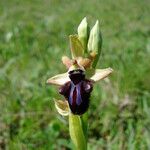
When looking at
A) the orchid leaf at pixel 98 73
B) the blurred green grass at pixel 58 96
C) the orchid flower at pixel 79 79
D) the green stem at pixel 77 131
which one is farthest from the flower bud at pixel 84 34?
the blurred green grass at pixel 58 96

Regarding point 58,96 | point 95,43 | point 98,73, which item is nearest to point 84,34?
point 95,43

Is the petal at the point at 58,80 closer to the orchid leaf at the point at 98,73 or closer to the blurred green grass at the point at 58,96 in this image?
the orchid leaf at the point at 98,73

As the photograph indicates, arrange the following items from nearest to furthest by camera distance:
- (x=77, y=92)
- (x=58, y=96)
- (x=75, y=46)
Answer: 1. (x=77, y=92)
2. (x=75, y=46)
3. (x=58, y=96)

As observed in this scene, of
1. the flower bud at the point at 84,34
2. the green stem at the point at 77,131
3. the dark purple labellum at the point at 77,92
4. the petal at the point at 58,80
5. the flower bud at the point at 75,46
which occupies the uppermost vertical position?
the flower bud at the point at 84,34

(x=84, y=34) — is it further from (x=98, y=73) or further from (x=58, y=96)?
(x=58, y=96)

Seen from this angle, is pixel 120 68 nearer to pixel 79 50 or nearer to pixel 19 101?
pixel 19 101

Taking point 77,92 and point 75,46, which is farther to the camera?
point 75,46

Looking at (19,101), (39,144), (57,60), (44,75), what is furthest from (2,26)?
(39,144)
